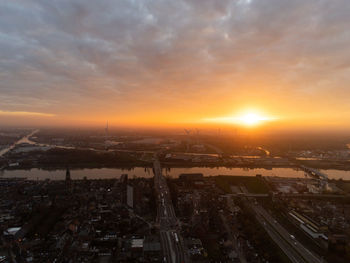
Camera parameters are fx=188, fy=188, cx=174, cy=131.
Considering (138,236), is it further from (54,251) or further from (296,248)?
(296,248)

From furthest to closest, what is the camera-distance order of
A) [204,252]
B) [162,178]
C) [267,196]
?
[162,178], [267,196], [204,252]

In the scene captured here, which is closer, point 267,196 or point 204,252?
point 204,252

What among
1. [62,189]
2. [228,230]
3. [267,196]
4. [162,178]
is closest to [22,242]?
[62,189]

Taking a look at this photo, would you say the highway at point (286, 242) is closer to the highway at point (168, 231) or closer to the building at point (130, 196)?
the highway at point (168, 231)

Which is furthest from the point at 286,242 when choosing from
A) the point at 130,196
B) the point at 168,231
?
the point at 130,196

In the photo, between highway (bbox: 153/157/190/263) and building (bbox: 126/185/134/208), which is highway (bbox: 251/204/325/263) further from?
building (bbox: 126/185/134/208)

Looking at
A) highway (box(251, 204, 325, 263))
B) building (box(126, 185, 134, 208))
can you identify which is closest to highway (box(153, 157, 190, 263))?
building (box(126, 185, 134, 208))
